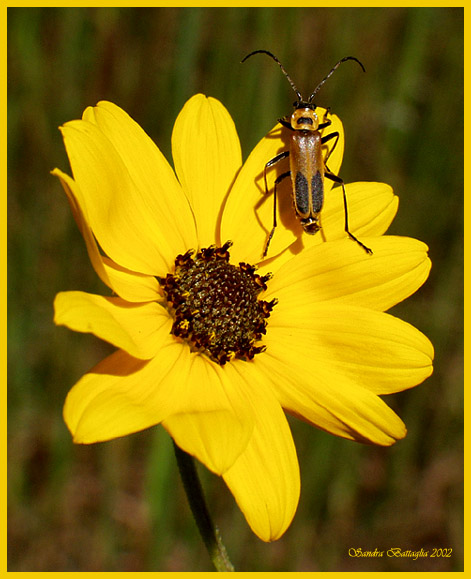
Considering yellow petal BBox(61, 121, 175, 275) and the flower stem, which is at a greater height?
yellow petal BBox(61, 121, 175, 275)

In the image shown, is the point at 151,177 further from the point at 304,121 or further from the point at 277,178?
the point at 304,121

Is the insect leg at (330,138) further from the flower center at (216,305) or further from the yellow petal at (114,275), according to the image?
the yellow petal at (114,275)

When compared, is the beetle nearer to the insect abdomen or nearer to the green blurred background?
the insect abdomen

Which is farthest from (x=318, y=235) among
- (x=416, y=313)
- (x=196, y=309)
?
(x=416, y=313)

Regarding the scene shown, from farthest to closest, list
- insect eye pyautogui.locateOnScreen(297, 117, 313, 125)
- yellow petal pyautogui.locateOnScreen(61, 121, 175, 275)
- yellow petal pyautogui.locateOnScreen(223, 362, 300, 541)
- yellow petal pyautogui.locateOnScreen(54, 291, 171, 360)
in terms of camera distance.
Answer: insect eye pyautogui.locateOnScreen(297, 117, 313, 125), yellow petal pyautogui.locateOnScreen(61, 121, 175, 275), yellow petal pyautogui.locateOnScreen(223, 362, 300, 541), yellow petal pyautogui.locateOnScreen(54, 291, 171, 360)

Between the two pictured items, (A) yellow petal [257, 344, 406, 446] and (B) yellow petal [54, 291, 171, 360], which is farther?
(A) yellow petal [257, 344, 406, 446]

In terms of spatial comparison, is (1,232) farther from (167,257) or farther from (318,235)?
(318,235)

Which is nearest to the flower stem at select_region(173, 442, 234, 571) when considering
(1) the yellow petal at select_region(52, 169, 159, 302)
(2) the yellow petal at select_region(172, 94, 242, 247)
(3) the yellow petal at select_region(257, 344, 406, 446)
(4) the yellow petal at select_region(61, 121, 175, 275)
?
(3) the yellow petal at select_region(257, 344, 406, 446)
